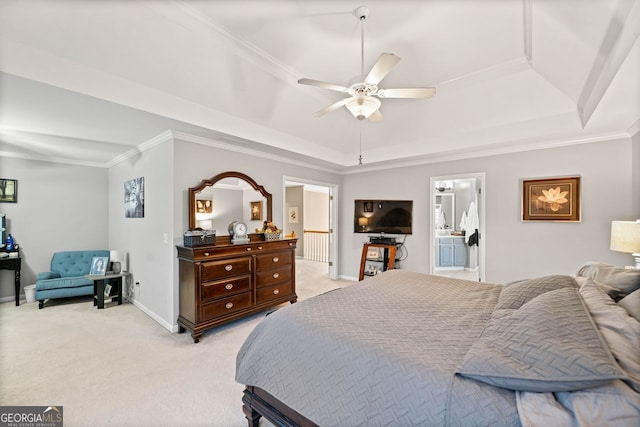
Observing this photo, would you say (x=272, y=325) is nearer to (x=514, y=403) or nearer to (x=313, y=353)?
(x=313, y=353)

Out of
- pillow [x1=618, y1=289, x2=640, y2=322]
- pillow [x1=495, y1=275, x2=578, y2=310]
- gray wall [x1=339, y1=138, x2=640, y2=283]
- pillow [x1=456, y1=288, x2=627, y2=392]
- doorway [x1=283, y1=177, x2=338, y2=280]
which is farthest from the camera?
doorway [x1=283, y1=177, x2=338, y2=280]

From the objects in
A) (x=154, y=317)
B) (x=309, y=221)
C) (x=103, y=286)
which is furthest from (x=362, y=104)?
(x=309, y=221)

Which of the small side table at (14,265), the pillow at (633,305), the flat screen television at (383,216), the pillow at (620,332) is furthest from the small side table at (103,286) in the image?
the pillow at (633,305)

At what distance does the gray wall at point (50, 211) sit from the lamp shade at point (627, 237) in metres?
7.53

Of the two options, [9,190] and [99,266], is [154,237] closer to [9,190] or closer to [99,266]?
[99,266]

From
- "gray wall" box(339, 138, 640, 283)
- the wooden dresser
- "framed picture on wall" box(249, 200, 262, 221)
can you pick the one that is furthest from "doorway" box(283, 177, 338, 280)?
the wooden dresser

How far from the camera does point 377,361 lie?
1.22 m

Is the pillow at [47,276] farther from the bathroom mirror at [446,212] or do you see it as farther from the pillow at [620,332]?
the bathroom mirror at [446,212]

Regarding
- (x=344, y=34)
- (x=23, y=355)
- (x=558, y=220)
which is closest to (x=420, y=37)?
(x=344, y=34)

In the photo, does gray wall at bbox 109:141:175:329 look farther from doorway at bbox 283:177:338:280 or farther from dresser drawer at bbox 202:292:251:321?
doorway at bbox 283:177:338:280

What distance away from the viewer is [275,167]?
4.41m

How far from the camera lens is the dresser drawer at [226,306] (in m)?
3.02

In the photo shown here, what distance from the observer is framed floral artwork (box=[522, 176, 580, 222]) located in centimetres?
339

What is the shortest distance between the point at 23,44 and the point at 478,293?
4000mm
